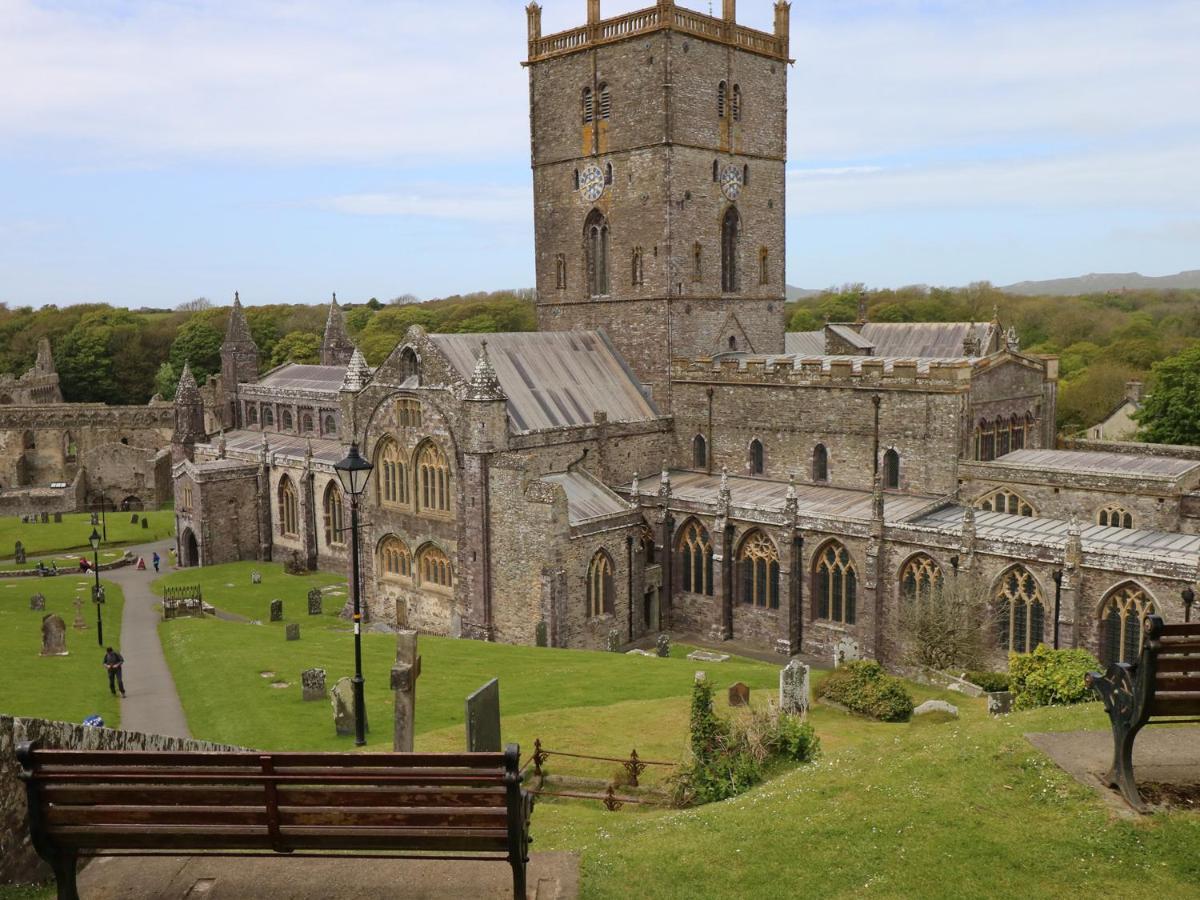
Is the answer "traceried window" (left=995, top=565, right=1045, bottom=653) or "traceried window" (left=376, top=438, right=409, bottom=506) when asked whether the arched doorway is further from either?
"traceried window" (left=995, top=565, right=1045, bottom=653)

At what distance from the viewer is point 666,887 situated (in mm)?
9469

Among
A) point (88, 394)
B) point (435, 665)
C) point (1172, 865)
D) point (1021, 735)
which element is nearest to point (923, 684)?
point (435, 665)

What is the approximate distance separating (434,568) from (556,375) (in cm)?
839

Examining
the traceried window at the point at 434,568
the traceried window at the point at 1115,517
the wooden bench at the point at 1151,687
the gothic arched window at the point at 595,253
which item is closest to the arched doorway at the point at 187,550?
the traceried window at the point at 434,568

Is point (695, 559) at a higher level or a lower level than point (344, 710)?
higher

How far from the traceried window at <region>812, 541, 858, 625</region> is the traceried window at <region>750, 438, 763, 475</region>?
20.9 feet

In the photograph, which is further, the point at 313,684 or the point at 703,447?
the point at 703,447

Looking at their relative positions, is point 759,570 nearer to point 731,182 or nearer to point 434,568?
point 434,568

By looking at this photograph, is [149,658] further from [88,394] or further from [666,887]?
[88,394]

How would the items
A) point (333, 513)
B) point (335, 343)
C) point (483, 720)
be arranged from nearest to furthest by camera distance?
point (483, 720)
point (333, 513)
point (335, 343)

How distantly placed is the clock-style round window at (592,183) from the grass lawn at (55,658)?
2430 centimetres

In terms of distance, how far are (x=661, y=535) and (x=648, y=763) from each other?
18.9m

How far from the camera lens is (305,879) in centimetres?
859

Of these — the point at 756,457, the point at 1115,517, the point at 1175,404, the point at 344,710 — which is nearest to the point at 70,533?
the point at 756,457
